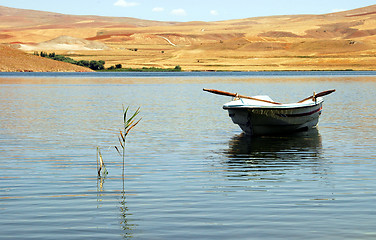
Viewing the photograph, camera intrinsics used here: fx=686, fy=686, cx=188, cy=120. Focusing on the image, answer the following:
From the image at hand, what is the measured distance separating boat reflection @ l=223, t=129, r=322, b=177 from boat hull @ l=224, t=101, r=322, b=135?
36 cm

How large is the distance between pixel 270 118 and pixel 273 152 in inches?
190

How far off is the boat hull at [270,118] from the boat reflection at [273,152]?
0.36 meters

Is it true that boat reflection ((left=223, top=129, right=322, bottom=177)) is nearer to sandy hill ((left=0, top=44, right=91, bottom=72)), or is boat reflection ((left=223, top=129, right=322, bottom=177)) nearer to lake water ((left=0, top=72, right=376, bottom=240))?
lake water ((left=0, top=72, right=376, bottom=240))

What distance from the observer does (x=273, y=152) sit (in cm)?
2381

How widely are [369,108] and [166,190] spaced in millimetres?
33978

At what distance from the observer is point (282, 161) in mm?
21250

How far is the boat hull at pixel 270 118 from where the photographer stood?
2822 cm

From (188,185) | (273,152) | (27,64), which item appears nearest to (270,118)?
(273,152)

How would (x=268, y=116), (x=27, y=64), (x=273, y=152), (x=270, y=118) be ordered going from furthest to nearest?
(x=27, y=64), (x=270, y=118), (x=268, y=116), (x=273, y=152)

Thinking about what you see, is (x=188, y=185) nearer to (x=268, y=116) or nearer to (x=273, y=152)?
(x=273, y=152)

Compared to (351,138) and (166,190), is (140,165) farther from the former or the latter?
(351,138)

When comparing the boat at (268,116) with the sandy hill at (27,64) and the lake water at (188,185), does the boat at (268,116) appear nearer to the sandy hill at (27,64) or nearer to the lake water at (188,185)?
the lake water at (188,185)

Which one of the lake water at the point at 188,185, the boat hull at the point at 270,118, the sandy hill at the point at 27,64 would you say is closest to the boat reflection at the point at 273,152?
the lake water at the point at 188,185

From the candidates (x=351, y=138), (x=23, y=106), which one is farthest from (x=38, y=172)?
(x=23, y=106)
